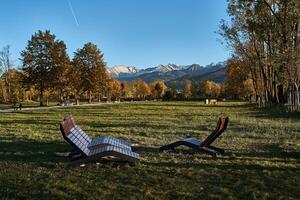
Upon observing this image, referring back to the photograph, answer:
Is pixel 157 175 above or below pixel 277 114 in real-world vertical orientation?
below

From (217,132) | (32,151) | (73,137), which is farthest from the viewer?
(32,151)

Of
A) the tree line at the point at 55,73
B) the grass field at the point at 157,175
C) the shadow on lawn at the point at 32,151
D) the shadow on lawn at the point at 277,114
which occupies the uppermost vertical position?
the tree line at the point at 55,73

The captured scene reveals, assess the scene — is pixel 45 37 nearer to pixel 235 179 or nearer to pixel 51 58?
pixel 51 58

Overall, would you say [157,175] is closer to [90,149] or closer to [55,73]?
[90,149]

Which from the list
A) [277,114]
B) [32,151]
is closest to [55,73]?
[277,114]

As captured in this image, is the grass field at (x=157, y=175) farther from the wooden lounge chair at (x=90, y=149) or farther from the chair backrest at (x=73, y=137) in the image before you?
the chair backrest at (x=73, y=137)

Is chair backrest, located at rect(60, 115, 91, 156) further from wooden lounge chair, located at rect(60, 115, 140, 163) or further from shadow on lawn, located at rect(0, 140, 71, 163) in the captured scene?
shadow on lawn, located at rect(0, 140, 71, 163)

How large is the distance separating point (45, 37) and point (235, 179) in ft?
197

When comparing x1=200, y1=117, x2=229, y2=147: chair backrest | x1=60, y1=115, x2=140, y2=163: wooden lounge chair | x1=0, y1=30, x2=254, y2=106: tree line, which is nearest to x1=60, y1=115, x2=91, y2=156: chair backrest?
x1=60, y1=115, x2=140, y2=163: wooden lounge chair

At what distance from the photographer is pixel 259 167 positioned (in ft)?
30.5

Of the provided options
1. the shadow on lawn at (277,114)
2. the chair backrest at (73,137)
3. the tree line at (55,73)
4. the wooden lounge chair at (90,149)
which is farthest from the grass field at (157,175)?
the tree line at (55,73)

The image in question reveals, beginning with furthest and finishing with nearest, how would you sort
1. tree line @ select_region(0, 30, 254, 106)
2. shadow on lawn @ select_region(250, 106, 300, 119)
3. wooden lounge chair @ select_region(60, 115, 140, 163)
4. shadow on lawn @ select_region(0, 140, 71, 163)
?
tree line @ select_region(0, 30, 254, 106) < shadow on lawn @ select_region(250, 106, 300, 119) < shadow on lawn @ select_region(0, 140, 71, 163) < wooden lounge chair @ select_region(60, 115, 140, 163)

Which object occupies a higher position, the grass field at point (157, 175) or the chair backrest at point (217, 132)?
the chair backrest at point (217, 132)

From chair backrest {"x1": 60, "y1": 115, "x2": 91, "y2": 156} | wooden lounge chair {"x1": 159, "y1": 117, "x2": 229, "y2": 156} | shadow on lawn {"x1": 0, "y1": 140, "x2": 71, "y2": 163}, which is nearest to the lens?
chair backrest {"x1": 60, "y1": 115, "x2": 91, "y2": 156}
